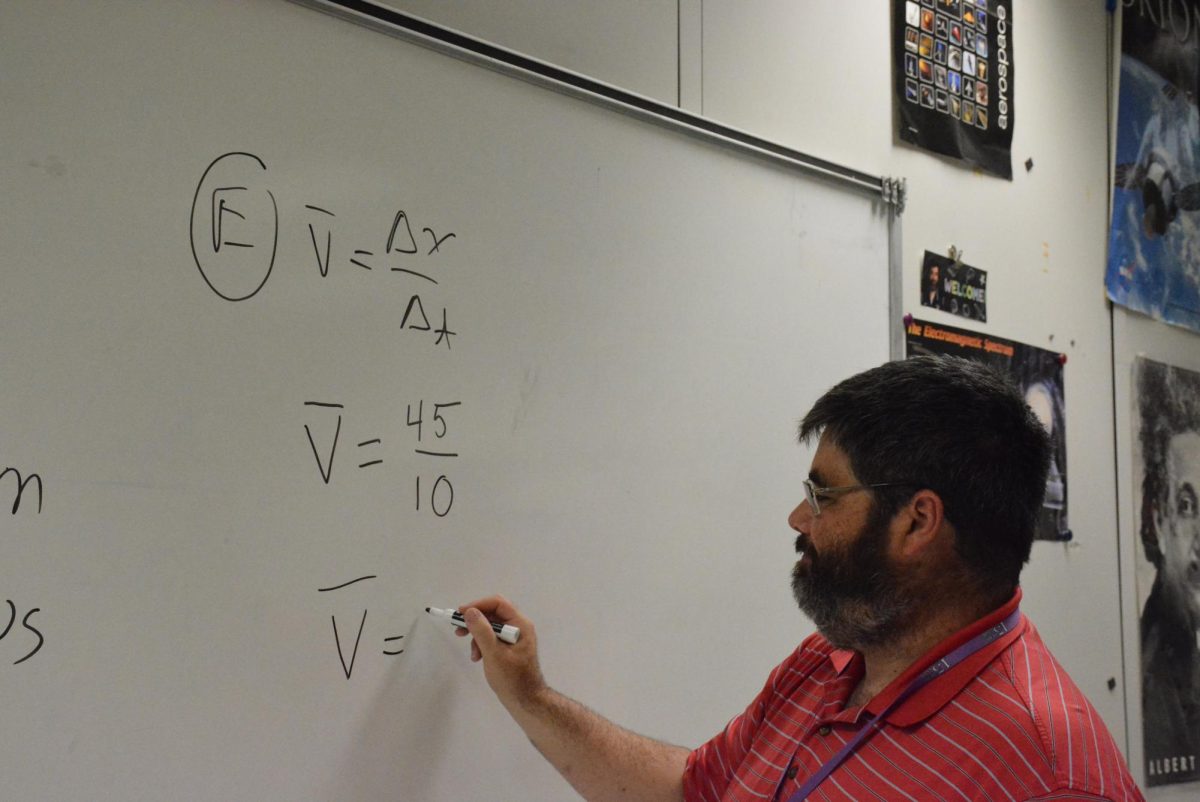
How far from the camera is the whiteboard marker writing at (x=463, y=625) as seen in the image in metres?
1.15

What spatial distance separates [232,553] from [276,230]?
1.11 feet

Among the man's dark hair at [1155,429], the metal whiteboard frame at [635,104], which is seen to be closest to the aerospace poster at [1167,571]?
the man's dark hair at [1155,429]

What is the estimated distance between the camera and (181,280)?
100 cm

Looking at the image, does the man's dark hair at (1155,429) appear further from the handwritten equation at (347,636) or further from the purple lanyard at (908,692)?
the handwritten equation at (347,636)

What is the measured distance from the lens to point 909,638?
3.48 ft

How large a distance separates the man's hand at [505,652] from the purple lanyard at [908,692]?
325 mm

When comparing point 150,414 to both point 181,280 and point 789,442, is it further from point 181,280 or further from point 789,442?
point 789,442

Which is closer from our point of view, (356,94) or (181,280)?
(181,280)

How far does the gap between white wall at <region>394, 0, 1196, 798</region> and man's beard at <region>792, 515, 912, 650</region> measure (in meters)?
0.72

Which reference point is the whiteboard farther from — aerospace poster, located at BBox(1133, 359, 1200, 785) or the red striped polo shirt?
aerospace poster, located at BBox(1133, 359, 1200, 785)

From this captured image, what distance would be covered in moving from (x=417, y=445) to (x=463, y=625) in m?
0.21

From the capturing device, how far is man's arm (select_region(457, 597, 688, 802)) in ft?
3.83

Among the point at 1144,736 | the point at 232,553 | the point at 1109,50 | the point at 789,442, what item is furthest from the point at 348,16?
the point at 1144,736

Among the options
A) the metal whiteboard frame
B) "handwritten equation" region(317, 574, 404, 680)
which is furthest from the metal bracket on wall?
"handwritten equation" region(317, 574, 404, 680)
